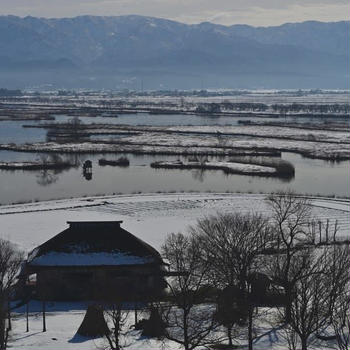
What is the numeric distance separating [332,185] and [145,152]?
16548 millimetres

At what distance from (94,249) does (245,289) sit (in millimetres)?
4413

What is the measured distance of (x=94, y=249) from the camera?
17.8m

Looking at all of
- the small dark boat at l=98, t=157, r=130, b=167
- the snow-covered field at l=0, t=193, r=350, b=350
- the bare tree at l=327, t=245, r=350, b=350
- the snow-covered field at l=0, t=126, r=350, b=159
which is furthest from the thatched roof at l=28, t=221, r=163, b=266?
the snow-covered field at l=0, t=126, r=350, b=159

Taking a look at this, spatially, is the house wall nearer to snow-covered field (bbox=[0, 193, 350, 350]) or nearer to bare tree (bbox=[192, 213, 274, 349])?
snow-covered field (bbox=[0, 193, 350, 350])

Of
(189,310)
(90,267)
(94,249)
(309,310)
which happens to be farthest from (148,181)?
(309,310)

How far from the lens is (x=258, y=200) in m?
30.0

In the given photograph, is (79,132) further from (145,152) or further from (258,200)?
(258,200)

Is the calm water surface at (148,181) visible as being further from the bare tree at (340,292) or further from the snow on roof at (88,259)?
the bare tree at (340,292)

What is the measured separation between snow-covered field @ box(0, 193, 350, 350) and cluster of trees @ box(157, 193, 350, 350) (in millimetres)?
2635

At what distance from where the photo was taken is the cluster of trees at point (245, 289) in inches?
506

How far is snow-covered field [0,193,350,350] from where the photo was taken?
1678 centimetres

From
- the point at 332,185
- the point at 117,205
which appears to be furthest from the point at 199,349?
the point at 332,185

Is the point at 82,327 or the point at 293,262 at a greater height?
the point at 293,262

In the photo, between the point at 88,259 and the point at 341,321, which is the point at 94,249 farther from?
the point at 341,321
